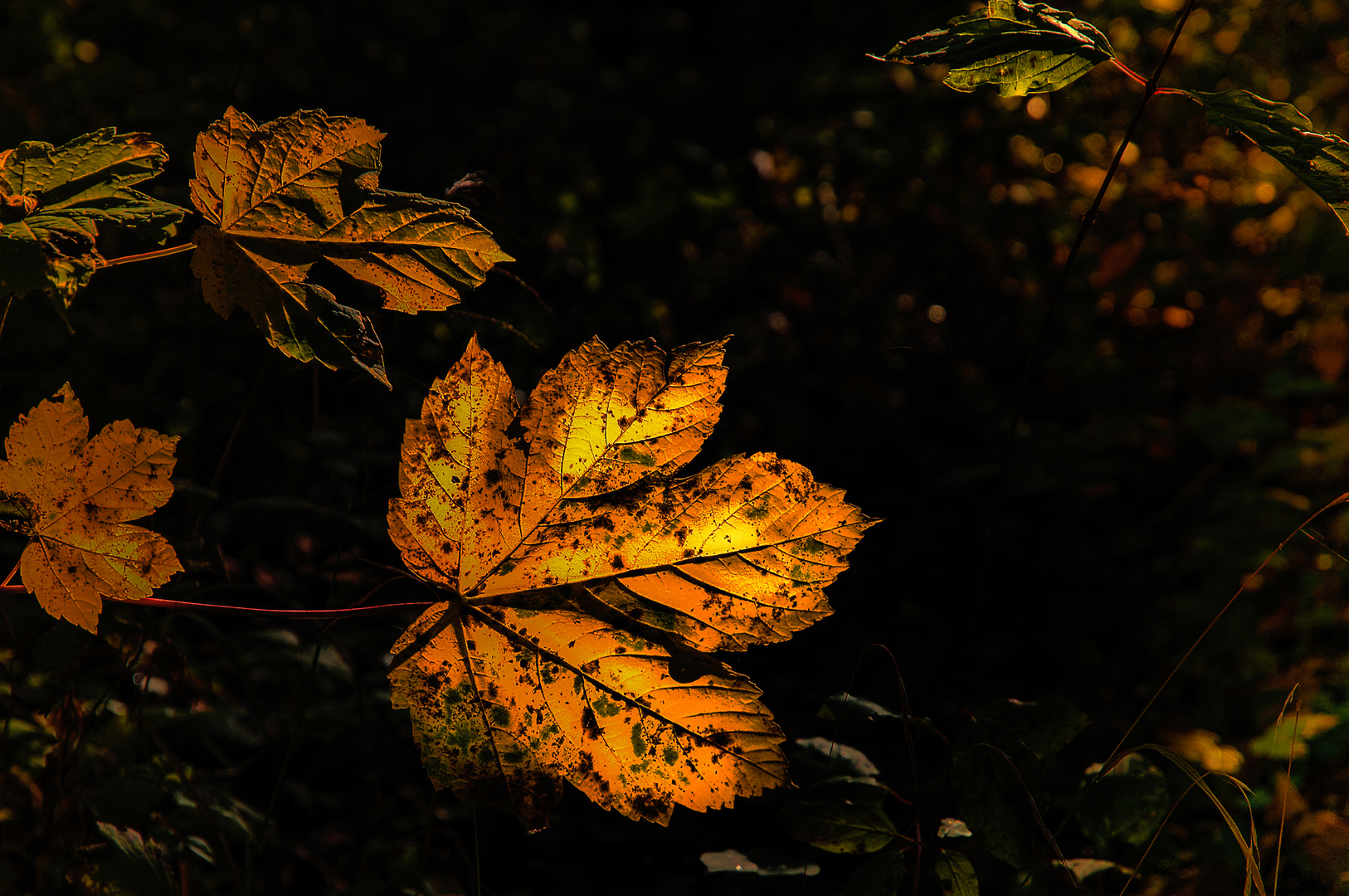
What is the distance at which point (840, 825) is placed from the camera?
0.81 m

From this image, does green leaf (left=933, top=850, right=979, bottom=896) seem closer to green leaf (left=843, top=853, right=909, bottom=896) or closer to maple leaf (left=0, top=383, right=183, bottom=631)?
green leaf (left=843, top=853, right=909, bottom=896)

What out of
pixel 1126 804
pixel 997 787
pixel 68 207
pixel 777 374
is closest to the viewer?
pixel 68 207

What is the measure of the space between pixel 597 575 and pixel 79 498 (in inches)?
15.1

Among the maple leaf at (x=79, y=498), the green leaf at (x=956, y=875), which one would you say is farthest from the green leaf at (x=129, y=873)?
the green leaf at (x=956, y=875)

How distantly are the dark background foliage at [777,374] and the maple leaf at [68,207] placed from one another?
429 millimetres

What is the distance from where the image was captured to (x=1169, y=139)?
252 cm

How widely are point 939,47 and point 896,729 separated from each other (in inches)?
36.5

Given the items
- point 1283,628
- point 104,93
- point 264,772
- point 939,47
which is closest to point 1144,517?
point 1283,628

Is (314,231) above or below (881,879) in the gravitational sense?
above

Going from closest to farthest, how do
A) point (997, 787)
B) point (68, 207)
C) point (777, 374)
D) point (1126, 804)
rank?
point (68, 207) → point (997, 787) → point (1126, 804) → point (777, 374)

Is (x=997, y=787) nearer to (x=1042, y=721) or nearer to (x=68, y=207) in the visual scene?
(x=1042, y=721)

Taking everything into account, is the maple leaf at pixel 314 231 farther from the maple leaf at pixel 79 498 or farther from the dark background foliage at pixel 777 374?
the dark background foliage at pixel 777 374

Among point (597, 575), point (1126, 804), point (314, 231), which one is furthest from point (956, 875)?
point (314, 231)

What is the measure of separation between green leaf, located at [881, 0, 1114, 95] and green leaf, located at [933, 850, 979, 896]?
2.12 ft
